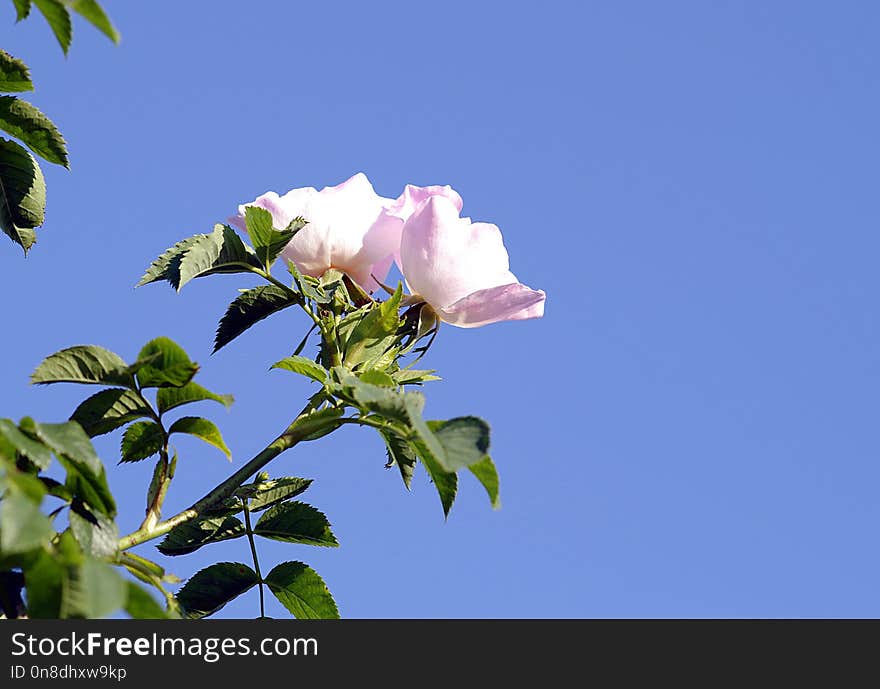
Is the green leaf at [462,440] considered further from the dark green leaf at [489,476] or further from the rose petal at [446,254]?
the rose petal at [446,254]

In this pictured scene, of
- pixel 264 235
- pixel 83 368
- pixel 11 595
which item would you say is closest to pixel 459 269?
pixel 264 235

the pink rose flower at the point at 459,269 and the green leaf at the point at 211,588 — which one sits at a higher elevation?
the pink rose flower at the point at 459,269

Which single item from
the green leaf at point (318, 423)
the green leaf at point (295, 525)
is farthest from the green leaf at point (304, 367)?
the green leaf at point (295, 525)

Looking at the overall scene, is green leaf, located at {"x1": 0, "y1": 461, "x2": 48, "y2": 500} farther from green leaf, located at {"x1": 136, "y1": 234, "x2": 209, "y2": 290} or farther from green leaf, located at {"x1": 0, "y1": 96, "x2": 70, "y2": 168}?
green leaf, located at {"x1": 0, "y1": 96, "x2": 70, "y2": 168}

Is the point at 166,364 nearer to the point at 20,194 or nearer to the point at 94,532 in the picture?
the point at 94,532

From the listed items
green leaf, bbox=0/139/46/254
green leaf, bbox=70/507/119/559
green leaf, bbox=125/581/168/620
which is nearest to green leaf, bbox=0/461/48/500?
green leaf, bbox=125/581/168/620

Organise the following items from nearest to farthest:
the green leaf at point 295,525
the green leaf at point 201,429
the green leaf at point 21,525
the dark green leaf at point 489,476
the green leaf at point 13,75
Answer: the green leaf at point 21,525 < the dark green leaf at point 489,476 < the green leaf at point 201,429 < the green leaf at point 13,75 < the green leaf at point 295,525

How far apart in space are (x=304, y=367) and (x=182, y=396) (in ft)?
0.68

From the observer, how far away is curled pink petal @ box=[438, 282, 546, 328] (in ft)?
6.34

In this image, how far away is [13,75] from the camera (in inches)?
70.7

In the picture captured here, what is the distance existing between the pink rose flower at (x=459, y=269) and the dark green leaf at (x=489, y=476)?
0.58 m

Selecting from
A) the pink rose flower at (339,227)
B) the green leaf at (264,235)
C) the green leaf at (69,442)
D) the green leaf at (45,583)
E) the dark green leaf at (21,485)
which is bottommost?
the green leaf at (45,583)

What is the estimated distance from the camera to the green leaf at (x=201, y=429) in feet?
5.30
